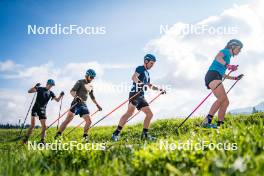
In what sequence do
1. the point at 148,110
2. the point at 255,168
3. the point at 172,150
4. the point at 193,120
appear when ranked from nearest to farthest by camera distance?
the point at 255,168
the point at 172,150
the point at 148,110
the point at 193,120

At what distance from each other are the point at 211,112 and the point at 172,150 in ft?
23.1

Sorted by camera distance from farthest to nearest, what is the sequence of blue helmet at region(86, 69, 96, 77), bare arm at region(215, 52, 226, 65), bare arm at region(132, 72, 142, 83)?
blue helmet at region(86, 69, 96, 77) → bare arm at region(132, 72, 142, 83) → bare arm at region(215, 52, 226, 65)

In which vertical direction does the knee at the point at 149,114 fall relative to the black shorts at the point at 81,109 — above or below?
below

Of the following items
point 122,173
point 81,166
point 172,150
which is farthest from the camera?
point 81,166

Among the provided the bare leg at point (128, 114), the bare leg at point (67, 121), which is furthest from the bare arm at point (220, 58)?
the bare leg at point (67, 121)

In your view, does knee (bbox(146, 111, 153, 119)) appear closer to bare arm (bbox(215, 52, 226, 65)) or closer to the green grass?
bare arm (bbox(215, 52, 226, 65))

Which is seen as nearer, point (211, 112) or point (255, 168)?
point (255, 168)

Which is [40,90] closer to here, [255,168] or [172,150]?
[172,150]

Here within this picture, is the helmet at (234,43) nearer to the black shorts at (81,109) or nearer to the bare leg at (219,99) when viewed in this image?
the bare leg at (219,99)

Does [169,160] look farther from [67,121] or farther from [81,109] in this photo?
[67,121]

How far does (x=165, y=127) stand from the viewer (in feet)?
59.8

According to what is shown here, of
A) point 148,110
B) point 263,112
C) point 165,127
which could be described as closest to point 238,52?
point 148,110

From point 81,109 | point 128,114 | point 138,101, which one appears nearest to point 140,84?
point 138,101

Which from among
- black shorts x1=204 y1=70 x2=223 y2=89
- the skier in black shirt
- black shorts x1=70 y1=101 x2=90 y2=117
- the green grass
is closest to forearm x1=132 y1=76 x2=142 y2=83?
black shorts x1=204 y1=70 x2=223 y2=89
